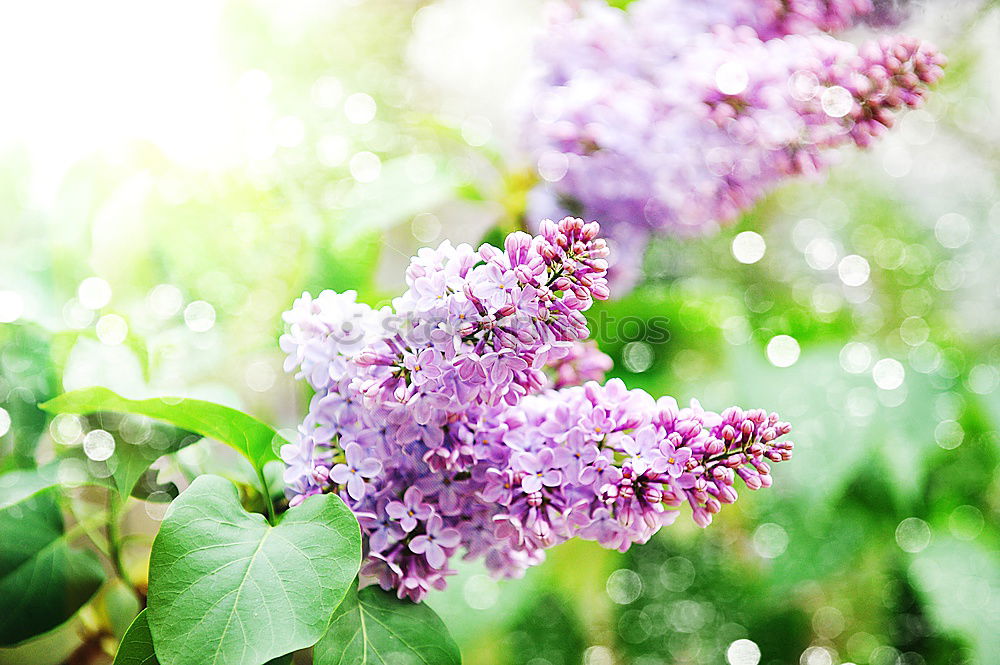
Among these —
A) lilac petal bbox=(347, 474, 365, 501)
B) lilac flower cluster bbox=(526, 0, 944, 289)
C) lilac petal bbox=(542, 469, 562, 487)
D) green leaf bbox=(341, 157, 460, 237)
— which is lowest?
green leaf bbox=(341, 157, 460, 237)

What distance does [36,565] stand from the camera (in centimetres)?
31

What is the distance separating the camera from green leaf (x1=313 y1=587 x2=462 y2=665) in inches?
9.5

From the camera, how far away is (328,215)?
1.40ft

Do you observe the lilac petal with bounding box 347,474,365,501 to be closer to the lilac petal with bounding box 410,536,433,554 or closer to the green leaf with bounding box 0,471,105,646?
the lilac petal with bounding box 410,536,433,554

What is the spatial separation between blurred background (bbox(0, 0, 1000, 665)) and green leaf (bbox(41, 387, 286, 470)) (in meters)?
0.08

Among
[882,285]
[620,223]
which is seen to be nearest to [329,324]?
[620,223]

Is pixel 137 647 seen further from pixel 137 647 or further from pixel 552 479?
pixel 552 479

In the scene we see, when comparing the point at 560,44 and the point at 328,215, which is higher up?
the point at 560,44

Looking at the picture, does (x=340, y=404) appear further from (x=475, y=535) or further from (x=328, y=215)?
(x=328, y=215)

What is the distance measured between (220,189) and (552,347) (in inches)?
12.3

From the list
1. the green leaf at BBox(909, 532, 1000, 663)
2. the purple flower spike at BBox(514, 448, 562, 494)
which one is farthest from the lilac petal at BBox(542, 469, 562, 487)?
the green leaf at BBox(909, 532, 1000, 663)

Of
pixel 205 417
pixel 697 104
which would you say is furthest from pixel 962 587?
pixel 205 417

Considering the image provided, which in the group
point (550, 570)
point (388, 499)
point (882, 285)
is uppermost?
point (388, 499)

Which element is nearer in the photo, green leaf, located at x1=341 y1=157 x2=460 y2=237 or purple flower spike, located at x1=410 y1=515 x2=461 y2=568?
purple flower spike, located at x1=410 y1=515 x2=461 y2=568
